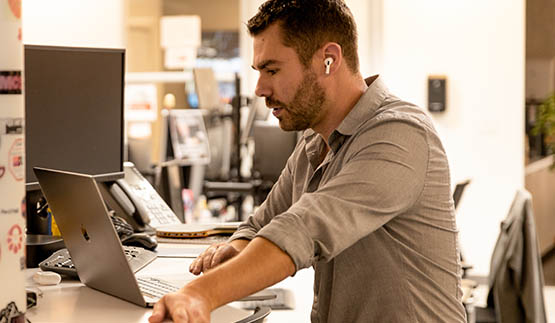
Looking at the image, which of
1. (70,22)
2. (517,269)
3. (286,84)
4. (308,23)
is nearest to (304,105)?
(286,84)

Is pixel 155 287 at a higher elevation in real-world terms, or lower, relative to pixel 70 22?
lower

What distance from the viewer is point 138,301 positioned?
159cm

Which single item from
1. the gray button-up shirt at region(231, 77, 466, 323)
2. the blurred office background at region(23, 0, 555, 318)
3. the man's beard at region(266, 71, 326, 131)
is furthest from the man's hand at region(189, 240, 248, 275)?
the blurred office background at region(23, 0, 555, 318)

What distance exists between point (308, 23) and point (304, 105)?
0.56ft

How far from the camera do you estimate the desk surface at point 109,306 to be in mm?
1529

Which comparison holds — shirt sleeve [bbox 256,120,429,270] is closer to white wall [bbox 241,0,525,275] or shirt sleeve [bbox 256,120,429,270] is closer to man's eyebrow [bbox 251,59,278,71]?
man's eyebrow [bbox 251,59,278,71]

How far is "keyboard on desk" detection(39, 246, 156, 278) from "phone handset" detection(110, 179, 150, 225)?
0.43 metres

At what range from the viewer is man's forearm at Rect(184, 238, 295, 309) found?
127 cm

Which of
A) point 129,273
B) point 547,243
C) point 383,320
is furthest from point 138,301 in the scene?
point 547,243

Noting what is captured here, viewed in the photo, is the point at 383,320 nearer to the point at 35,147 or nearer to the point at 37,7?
the point at 35,147

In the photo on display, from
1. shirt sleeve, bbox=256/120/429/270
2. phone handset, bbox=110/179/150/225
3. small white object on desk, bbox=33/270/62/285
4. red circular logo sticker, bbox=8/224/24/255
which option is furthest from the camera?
phone handset, bbox=110/179/150/225

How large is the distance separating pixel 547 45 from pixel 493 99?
2.62 feet

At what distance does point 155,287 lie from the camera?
5.70 ft

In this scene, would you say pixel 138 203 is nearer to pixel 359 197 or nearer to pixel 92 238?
pixel 92 238
